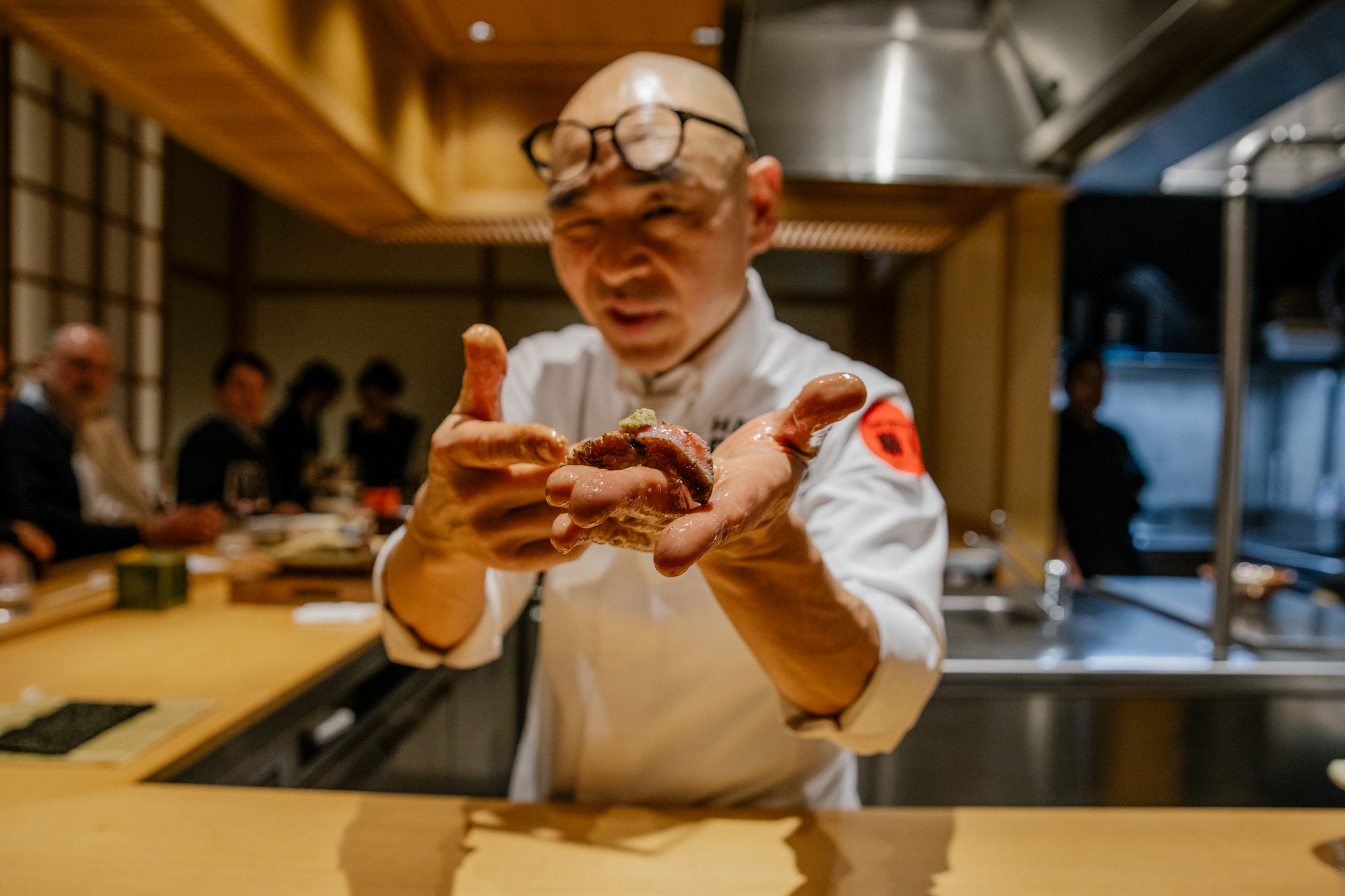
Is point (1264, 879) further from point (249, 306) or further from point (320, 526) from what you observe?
point (249, 306)

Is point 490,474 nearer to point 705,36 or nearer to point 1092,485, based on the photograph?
point 705,36

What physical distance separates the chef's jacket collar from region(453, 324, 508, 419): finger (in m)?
0.44

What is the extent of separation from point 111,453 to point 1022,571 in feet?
14.2

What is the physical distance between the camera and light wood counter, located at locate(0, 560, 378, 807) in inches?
41.5

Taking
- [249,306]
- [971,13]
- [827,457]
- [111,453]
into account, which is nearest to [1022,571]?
[827,457]

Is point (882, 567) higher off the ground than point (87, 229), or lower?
lower

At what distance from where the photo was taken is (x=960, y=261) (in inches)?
180

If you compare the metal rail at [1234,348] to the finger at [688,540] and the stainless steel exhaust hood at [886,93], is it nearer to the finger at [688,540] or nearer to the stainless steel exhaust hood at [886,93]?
the stainless steel exhaust hood at [886,93]

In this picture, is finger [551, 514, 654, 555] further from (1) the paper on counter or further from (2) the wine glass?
(2) the wine glass

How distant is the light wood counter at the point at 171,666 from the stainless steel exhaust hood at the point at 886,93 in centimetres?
207

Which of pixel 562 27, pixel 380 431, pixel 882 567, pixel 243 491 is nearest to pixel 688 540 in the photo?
pixel 882 567

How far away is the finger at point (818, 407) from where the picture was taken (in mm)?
643

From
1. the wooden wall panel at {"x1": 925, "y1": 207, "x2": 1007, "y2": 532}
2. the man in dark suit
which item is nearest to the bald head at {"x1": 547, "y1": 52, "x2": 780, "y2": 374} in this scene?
the man in dark suit

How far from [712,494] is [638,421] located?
0.12 metres
